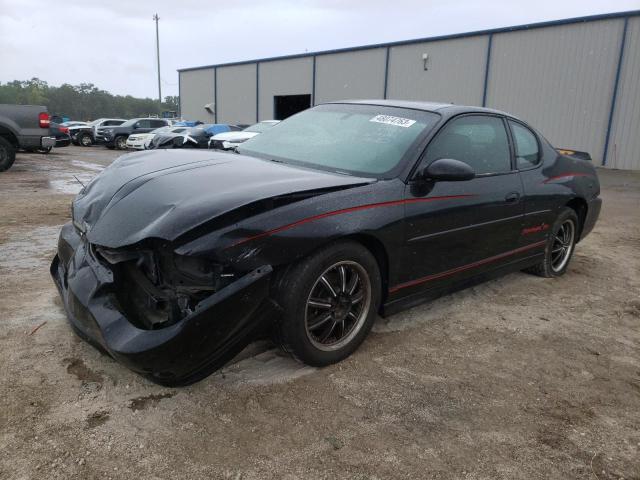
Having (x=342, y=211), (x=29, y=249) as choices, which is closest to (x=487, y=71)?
(x=29, y=249)

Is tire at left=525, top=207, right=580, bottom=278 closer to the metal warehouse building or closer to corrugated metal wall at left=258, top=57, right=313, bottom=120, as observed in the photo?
the metal warehouse building

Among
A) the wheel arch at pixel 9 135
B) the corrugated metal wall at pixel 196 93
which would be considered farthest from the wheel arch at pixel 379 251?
the corrugated metal wall at pixel 196 93

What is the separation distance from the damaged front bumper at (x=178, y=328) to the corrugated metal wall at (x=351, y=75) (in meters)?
22.0

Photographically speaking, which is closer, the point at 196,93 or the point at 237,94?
the point at 237,94

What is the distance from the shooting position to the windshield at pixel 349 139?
10.3 ft

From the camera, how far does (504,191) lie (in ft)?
12.1

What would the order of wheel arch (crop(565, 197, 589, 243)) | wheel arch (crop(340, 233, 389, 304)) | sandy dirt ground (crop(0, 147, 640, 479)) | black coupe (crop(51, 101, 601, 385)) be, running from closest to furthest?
sandy dirt ground (crop(0, 147, 640, 479)) < black coupe (crop(51, 101, 601, 385)) < wheel arch (crop(340, 233, 389, 304)) < wheel arch (crop(565, 197, 589, 243))

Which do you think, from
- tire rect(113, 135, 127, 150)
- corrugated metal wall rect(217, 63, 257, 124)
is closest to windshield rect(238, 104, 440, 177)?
tire rect(113, 135, 127, 150)

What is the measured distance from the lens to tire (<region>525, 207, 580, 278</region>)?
4.51 metres

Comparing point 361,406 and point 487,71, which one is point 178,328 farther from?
point 487,71

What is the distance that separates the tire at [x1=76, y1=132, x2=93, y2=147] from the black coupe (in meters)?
24.2

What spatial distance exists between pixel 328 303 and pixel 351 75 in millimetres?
22936

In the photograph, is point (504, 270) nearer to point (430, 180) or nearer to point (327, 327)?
point (430, 180)

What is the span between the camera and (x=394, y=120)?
135 inches
